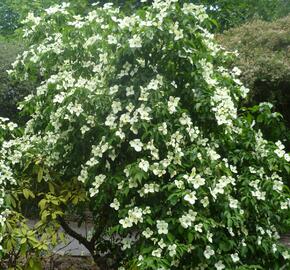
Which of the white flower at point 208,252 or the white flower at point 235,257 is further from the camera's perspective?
the white flower at point 235,257

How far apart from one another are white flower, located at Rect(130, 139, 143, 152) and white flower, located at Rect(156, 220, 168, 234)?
48cm

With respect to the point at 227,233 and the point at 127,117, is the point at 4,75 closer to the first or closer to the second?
the point at 127,117

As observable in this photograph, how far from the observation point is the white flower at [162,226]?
3.40 metres

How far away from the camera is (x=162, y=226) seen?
11.2 ft

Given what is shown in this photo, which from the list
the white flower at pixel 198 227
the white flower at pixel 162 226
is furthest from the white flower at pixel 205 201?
the white flower at pixel 162 226

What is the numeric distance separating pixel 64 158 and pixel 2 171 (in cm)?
46

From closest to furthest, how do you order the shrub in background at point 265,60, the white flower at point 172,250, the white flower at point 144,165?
1. the white flower at point 172,250
2. the white flower at point 144,165
3. the shrub in background at point 265,60

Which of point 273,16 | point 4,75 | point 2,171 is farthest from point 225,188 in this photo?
point 273,16

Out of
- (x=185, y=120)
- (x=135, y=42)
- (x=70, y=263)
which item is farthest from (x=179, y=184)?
(x=70, y=263)

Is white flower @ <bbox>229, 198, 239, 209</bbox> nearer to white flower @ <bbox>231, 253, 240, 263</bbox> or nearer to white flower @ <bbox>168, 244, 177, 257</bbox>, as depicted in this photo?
white flower @ <bbox>231, 253, 240, 263</bbox>

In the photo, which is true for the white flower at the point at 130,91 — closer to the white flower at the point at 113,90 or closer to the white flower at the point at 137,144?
the white flower at the point at 113,90

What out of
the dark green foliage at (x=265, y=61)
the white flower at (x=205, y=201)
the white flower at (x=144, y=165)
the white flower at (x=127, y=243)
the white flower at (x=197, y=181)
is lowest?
the dark green foliage at (x=265, y=61)

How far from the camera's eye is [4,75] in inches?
262

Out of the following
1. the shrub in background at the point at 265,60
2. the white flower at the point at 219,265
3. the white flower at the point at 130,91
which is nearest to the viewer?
the white flower at the point at 219,265
